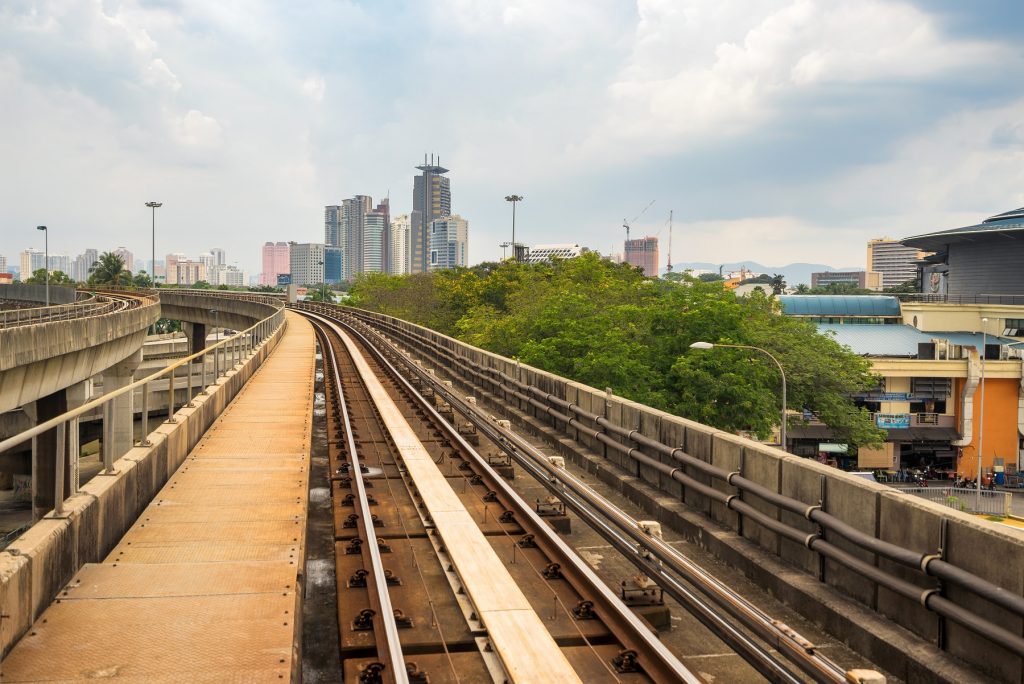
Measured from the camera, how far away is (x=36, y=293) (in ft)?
291

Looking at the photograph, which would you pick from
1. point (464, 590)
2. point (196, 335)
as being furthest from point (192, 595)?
point (196, 335)

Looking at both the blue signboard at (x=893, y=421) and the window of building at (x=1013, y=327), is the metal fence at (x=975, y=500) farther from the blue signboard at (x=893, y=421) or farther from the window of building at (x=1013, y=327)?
the window of building at (x=1013, y=327)

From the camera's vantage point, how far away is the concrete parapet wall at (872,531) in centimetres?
589

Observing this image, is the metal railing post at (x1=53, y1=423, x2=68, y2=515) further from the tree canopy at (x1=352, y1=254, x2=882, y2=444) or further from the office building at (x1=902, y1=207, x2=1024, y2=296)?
A: the office building at (x1=902, y1=207, x2=1024, y2=296)

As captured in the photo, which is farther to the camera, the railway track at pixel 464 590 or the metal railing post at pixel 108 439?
the metal railing post at pixel 108 439

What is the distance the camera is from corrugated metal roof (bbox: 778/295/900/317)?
9238 cm

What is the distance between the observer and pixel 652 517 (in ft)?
36.3

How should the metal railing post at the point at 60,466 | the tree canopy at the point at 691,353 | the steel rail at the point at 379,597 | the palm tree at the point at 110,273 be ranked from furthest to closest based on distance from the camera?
the palm tree at the point at 110,273 → the tree canopy at the point at 691,353 → the metal railing post at the point at 60,466 → the steel rail at the point at 379,597

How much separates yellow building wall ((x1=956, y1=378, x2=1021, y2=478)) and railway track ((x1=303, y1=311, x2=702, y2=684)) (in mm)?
60174

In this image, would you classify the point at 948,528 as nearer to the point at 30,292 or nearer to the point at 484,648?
the point at 484,648

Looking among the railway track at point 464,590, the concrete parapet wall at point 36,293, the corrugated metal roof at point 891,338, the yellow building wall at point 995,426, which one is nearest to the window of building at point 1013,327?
the corrugated metal roof at point 891,338

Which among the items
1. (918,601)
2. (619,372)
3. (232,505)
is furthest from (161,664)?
(619,372)

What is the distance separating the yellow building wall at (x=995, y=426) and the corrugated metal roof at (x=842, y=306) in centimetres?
2940

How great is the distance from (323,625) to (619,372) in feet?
90.4
